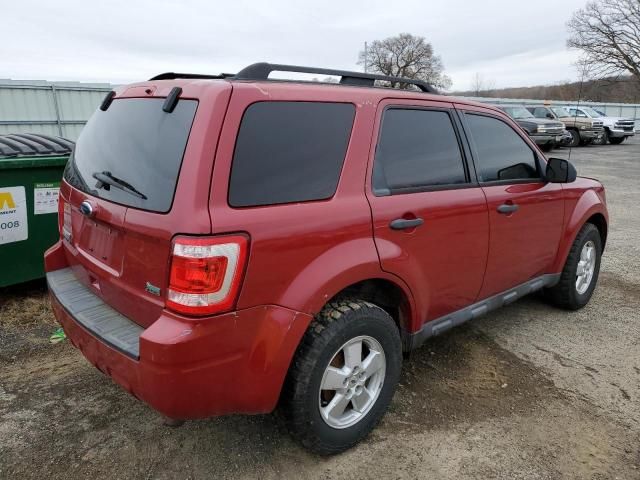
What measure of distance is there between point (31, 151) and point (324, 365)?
3722mm

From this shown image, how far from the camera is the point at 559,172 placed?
3.60 metres

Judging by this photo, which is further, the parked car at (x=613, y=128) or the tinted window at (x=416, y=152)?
the parked car at (x=613, y=128)

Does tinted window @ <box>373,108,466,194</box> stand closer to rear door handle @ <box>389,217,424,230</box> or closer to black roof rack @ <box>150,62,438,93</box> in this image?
rear door handle @ <box>389,217,424,230</box>

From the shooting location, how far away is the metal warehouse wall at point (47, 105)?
38.8ft

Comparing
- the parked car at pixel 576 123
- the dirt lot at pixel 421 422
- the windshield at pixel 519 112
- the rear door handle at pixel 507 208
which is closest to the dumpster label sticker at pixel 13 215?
the dirt lot at pixel 421 422

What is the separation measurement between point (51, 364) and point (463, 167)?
9.88 feet

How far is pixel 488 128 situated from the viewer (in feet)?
11.0

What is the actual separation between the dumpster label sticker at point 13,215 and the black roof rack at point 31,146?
0.42m

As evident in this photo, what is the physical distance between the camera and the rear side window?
Answer: 2.03m

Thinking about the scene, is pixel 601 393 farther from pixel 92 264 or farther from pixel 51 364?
pixel 51 364

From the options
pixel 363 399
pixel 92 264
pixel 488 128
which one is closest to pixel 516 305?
pixel 488 128

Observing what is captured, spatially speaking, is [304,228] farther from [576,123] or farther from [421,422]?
[576,123]

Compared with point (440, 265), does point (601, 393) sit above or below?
below

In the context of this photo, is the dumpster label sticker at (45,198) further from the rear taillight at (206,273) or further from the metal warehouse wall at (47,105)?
the metal warehouse wall at (47,105)
